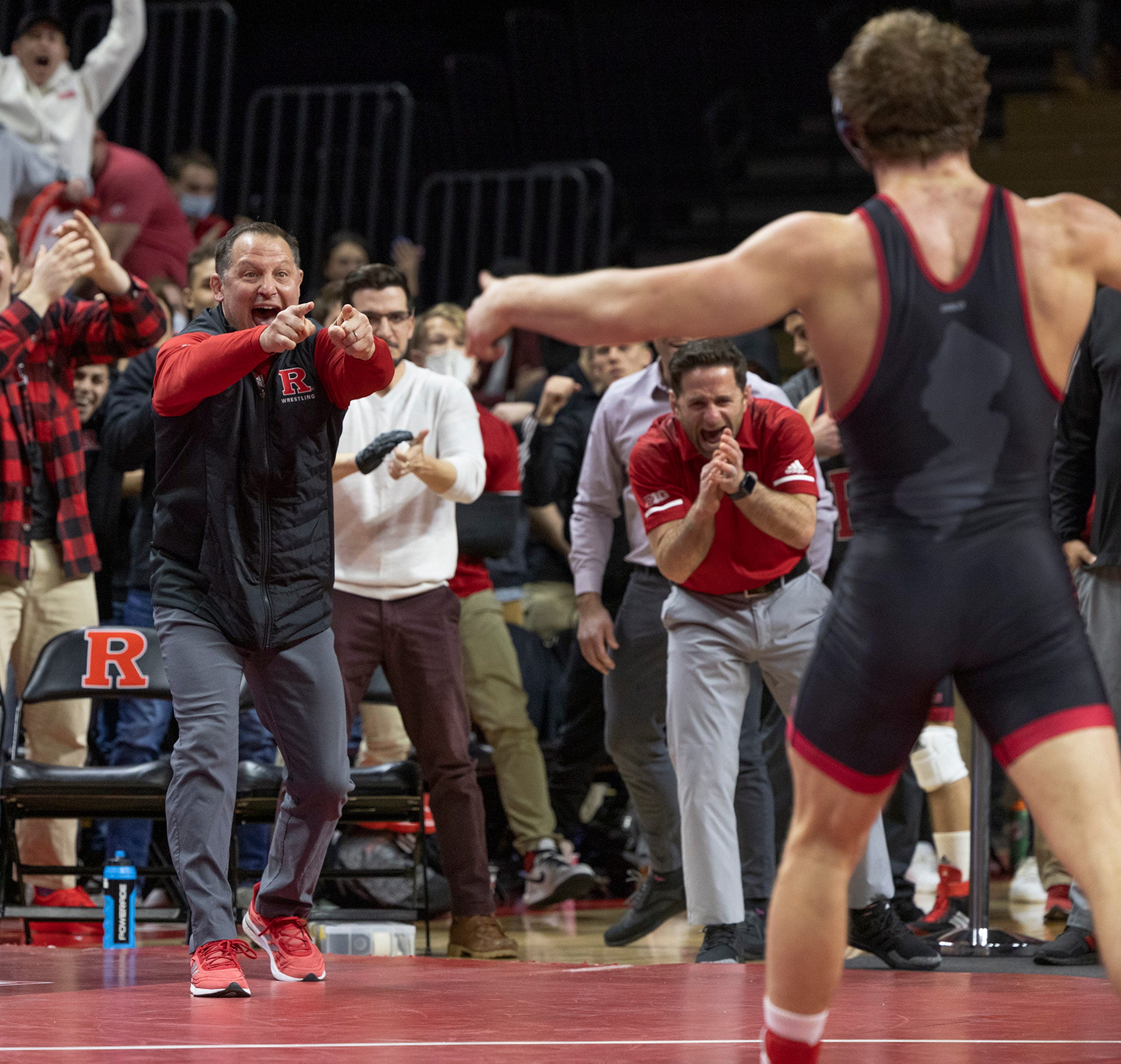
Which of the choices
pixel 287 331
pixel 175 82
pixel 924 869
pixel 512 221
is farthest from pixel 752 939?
pixel 175 82

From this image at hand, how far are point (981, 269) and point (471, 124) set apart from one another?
9.81 m

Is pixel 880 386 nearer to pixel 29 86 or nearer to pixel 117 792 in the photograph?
pixel 117 792

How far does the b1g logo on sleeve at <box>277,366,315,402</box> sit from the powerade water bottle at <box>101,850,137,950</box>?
1.54 m

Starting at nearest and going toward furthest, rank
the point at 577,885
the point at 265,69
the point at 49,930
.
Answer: the point at 49,930 < the point at 577,885 < the point at 265,69

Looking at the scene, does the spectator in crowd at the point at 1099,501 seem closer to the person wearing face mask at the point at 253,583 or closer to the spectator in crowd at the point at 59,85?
the person wearing face mask at the point at 253,583

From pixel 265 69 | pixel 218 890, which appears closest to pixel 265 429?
pixel 218 890

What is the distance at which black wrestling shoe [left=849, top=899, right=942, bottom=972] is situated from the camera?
4.28 metres

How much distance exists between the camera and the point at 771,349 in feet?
23.8

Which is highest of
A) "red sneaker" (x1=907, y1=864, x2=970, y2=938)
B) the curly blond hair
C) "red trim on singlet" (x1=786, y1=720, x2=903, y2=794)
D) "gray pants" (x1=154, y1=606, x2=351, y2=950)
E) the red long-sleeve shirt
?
the curly blond hair

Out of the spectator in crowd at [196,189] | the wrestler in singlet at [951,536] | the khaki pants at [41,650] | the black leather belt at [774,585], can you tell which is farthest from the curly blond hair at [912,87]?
the spectator in crowd at [196,189]

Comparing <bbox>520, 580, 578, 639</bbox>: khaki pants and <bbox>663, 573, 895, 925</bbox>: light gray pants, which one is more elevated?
<bbox>663, 573, 895, 925</bbox>: light gray pants

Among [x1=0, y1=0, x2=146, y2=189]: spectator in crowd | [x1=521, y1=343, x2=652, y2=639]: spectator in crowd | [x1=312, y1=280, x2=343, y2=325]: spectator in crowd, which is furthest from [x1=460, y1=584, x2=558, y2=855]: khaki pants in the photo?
[x1=0, y1=0, x2=146, y2=189]: spectator in crowd

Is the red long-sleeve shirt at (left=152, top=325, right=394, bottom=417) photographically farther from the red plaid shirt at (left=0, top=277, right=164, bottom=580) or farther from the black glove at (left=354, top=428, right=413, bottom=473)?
the red plaid shirt at (left=0, top=277, right=164, bottom=580)

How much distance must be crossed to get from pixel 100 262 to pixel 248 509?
4.18 ft
